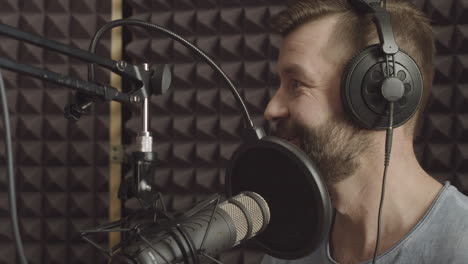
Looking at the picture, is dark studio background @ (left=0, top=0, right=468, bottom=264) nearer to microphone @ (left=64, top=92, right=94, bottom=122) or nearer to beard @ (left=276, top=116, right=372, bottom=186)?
beard @ (left=276, top=116, right=372, bottom=186)

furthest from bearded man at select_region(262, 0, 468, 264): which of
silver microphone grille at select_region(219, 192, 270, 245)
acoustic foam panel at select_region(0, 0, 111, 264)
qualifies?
acoustic foam panel at select_region(0, 0, 111, 264)

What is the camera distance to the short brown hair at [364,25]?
0.70 m

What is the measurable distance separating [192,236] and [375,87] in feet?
1.33

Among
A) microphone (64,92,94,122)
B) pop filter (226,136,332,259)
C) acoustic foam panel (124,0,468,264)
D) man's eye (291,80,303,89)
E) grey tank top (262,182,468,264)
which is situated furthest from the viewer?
acoustic foam panel (124,0,468,264)

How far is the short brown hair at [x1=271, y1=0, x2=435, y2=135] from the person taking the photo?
704 mm

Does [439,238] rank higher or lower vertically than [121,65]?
lower

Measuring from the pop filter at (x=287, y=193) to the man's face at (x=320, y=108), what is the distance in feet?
0.52

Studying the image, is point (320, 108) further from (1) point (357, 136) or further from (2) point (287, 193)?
(2) point (287, 193)

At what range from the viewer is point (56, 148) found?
138 cm

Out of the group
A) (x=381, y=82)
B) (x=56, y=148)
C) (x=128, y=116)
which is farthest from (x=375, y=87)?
(x=56, y=148)

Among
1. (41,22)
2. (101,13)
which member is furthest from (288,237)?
(41,22)

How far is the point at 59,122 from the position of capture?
1.39 m

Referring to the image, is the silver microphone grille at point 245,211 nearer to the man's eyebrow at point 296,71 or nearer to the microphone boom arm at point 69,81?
the microphone boom arm at point 69,81

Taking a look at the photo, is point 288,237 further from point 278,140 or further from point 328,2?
point 328,2
